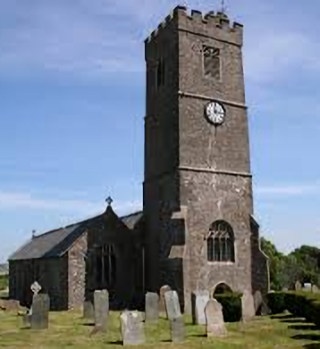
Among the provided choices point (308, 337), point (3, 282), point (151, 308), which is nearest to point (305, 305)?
point (308, 337)

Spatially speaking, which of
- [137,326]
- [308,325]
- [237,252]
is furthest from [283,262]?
[137,326]

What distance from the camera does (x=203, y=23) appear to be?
115 ft

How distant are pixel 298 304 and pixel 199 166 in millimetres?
10217

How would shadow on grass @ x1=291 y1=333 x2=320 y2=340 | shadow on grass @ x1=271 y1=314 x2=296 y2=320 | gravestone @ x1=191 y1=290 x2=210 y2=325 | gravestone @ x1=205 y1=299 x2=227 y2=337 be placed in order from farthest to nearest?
shadow on grass @ x1=271 y1=314 x2=296 y2=320 < gravestone @ x1=191 y1=290 x2=210 y2=325 < gravestone @ x1=205 y1=299 x2=227 y2=337 < shadow on grass @ x1=291 y1=333 x2=320 y2=340

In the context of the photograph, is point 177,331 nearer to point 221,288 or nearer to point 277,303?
point 277,303

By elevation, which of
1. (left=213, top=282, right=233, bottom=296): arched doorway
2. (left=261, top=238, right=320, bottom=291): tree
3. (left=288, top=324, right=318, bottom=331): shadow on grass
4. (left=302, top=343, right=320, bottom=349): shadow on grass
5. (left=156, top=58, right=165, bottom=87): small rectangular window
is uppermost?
(left=156, top=58, right=165, bottom=87): small rectangular window

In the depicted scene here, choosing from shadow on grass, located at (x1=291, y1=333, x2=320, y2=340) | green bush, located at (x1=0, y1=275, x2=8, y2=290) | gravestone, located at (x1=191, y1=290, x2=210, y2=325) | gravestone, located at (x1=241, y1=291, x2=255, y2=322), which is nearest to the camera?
shadow on grass, located at (x1=291, y1=333, x2=320, y2=340)

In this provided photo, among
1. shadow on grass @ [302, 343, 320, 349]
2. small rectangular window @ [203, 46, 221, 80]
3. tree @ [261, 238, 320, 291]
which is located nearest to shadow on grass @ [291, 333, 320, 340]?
shadow on grass @ [302, 343, 320, 349]

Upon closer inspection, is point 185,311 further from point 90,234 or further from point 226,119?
point 226,119

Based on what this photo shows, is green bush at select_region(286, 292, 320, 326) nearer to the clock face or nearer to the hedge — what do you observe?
the hedge

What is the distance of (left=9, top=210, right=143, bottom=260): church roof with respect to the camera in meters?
34.3

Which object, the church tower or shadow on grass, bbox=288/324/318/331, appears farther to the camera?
the church tower

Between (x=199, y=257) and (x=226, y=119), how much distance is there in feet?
27.7

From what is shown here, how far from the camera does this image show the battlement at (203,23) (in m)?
34.2
